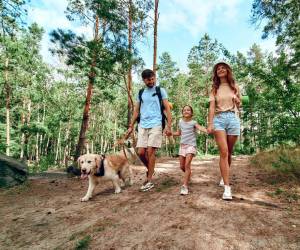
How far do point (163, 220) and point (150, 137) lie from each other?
2084 mm

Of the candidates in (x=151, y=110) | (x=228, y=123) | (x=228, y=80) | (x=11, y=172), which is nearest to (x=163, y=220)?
(x=228, y=123)

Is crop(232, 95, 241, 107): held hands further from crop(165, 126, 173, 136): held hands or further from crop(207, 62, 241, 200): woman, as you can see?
crop(165, 126, 173, 136): held hands

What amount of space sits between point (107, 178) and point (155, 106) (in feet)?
6.21

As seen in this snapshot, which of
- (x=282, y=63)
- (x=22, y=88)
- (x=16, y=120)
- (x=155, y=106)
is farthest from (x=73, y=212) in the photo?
(x=16, y=120)

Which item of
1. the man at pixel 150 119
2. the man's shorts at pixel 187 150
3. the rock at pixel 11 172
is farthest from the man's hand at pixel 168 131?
the rock at pixel 11 172

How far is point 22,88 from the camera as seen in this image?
95.7 ft

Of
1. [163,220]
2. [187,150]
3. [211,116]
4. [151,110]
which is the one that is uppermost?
[151,110]

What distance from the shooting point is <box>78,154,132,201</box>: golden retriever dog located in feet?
19.6

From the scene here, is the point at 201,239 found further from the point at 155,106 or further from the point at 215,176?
the point at 215,176

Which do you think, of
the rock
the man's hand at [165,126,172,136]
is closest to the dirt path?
the man's hand at [165,126,172,136]

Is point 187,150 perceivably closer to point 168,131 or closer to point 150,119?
point 168,131

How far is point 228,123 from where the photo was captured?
16.2ft

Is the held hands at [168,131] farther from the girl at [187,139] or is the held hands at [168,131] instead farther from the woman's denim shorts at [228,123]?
the woman's denim shorts at [228,123]

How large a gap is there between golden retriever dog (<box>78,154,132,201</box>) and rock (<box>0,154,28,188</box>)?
3803 millimetres
